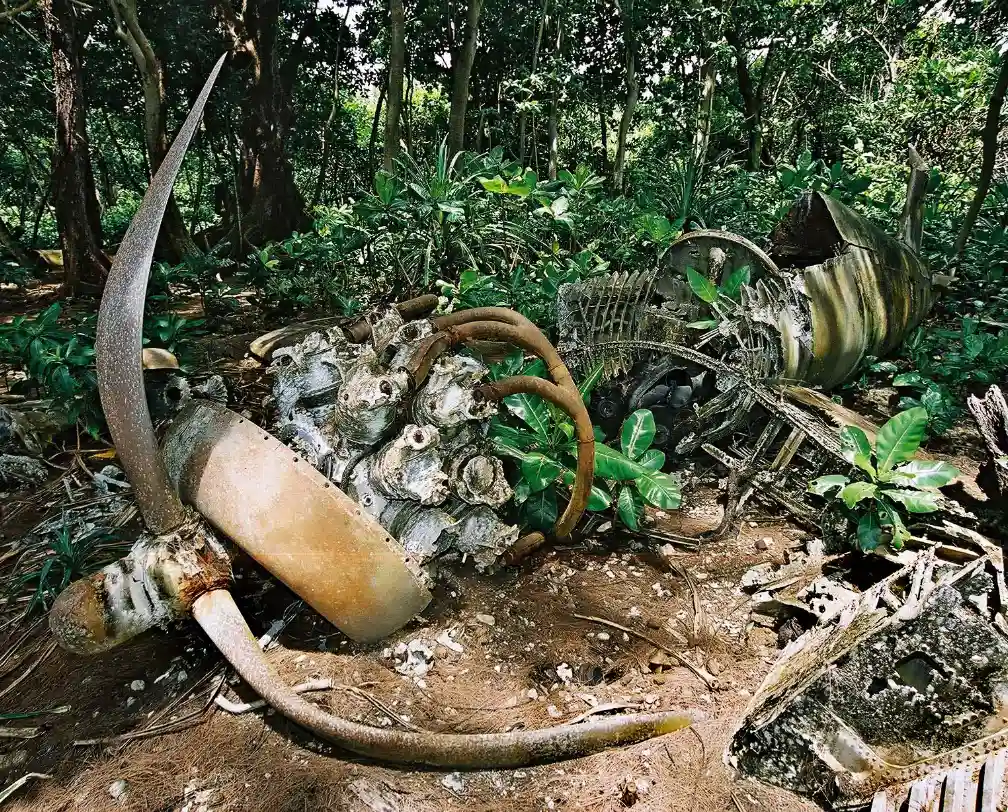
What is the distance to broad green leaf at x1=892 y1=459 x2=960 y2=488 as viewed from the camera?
8.71ft

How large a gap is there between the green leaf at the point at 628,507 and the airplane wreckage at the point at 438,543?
396 mm

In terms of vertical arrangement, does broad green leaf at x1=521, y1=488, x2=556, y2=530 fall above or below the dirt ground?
above

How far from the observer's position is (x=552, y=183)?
600cm

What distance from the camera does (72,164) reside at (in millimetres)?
6867

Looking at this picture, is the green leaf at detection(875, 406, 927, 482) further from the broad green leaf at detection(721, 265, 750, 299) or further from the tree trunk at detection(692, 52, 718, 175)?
the tree trunk at detection(692, 52, 718, 175)

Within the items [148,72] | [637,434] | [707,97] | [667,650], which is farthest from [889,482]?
[707,97]

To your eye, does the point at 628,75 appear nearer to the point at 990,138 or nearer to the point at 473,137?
the point at 473,137

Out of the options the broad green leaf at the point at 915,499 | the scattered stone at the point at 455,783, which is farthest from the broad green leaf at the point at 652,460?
the scattered stone at the point at 455,783

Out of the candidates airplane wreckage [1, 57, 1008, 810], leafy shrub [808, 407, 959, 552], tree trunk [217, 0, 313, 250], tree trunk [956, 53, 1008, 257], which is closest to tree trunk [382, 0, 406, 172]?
tree trunk [217, 0, 313, 250]

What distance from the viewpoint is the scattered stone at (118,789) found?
1.72m

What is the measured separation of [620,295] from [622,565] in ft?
7.06

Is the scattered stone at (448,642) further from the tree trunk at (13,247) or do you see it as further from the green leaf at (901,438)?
the tree trunk at (13,247)

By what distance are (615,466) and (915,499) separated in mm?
1309

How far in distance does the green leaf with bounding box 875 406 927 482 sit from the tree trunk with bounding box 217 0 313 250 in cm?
863
